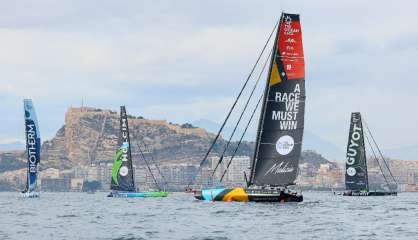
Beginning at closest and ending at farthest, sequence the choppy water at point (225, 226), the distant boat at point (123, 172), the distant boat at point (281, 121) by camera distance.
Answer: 1. the choppy water at point (225, 226)
2. the distant boat at point (281, 121)
3. the distant boat at point (123, 172)

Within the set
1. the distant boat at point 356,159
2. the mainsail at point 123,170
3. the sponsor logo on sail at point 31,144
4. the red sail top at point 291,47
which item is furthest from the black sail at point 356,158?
the red sail top at point 291,47

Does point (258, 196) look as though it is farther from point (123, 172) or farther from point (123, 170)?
point (123, 170)

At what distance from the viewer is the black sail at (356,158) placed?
118m

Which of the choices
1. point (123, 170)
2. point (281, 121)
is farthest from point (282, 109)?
point (123, 170)

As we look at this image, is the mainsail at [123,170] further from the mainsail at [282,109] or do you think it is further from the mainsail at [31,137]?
the mainsail at [282,109]

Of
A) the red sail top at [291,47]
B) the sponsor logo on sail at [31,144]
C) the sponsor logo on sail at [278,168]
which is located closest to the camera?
the red sail top at [291,47]

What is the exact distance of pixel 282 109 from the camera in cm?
6594

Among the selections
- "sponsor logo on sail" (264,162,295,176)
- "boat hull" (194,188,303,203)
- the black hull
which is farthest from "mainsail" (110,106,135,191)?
the black hull

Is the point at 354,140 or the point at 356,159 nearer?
the point at 354,140

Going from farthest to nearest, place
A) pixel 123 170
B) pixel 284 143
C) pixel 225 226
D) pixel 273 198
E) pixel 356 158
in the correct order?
pixel 356 158 < pixel 123 170 < pixel 284 143 < pixel 273 198 < pixel 225 226

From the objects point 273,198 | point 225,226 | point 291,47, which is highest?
point 291,47

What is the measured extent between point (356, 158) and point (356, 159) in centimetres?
19

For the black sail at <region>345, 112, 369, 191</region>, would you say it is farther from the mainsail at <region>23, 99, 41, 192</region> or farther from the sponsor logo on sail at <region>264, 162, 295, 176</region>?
the sponsor logo on sail at <region>264, 162, 295, 176</region>

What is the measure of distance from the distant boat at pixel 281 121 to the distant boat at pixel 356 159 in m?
52.7
